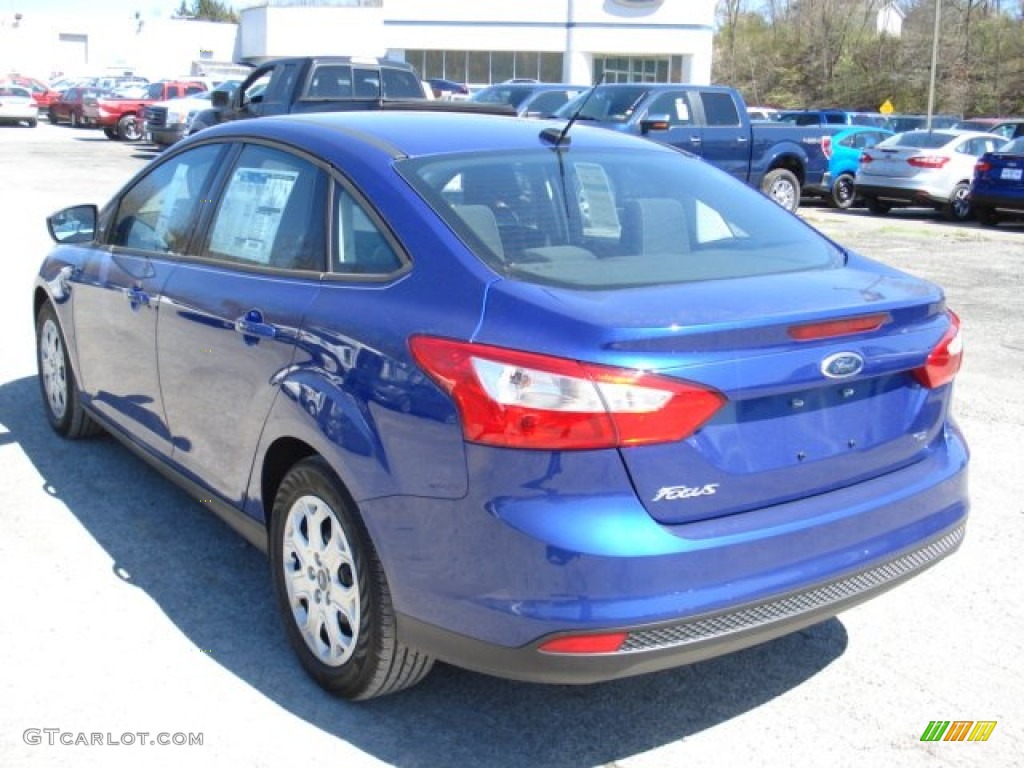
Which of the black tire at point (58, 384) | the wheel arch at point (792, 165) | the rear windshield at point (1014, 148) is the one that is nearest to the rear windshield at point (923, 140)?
the rear windshield at point (1014, 148)

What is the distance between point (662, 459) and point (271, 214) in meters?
1.83

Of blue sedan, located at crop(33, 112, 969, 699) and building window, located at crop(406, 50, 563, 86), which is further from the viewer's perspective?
building window, located at crop(406, 50, 563, 86)

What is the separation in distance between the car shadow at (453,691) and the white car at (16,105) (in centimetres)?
3814

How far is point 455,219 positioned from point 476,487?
34.6 inches

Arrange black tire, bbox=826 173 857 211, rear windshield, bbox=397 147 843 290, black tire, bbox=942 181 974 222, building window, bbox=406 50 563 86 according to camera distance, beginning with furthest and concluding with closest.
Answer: building window, bbox=406 50 563 86, black tire, bbox=826 173 857 211, black tire, bbox=942 181 974 222, rear windshield, bbox=397 147 843 290

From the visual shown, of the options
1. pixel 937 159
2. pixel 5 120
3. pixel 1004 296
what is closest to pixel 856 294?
pixel 1004 296

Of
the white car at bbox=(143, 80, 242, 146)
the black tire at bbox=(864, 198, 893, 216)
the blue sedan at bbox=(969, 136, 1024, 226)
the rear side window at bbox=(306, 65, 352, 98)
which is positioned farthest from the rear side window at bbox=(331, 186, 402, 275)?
the white car at bbox=(143, 80, 242, 146)

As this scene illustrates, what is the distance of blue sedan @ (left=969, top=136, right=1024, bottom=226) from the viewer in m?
17.9

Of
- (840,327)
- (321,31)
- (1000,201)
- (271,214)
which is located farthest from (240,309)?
(321,31)

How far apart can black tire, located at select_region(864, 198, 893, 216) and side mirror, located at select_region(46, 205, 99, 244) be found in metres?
17.0

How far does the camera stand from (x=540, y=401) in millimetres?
2861

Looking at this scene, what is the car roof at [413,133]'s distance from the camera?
3842 mm

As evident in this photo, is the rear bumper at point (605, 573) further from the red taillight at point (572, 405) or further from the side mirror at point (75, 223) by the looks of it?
the side mirror at point (75, 223)

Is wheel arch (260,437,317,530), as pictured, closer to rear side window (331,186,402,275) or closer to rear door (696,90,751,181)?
rear side window (331,186,402,275)
